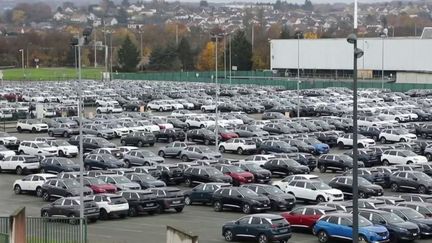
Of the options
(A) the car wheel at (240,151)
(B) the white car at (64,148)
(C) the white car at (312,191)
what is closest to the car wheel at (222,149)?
(A) the car wheel at (240,151)

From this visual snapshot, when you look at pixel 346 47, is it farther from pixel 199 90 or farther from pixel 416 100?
pixel 416 100

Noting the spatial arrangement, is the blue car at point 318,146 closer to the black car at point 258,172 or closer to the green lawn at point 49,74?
the black car at point 258,172

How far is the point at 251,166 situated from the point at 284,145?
990 centimetres

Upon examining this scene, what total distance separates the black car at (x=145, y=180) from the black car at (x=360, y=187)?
25.3 ft

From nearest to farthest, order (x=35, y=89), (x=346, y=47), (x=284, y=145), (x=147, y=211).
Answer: (x=147, y=211), (x=284, y=145), (x=35, y=89), (x=346, y=47)

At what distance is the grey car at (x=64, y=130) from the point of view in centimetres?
6775

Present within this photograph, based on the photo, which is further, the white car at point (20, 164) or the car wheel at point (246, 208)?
the white car at point (20, 164)

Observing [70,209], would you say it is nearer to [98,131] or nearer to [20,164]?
[20,164]

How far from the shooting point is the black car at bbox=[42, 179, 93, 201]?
129 feet

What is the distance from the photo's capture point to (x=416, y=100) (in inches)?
3622

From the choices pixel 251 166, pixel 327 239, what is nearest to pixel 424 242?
pixel 327 239

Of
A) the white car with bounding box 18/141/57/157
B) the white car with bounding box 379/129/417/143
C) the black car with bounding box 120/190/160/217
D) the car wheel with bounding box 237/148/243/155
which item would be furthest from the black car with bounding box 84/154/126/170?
the white car with bounding box 379/129/417/143

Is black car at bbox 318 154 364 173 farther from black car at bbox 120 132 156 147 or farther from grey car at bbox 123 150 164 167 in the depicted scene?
black car at bbox 120 132 156 147

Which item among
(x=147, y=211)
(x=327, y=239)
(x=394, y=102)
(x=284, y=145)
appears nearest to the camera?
(x=327, y=239)
